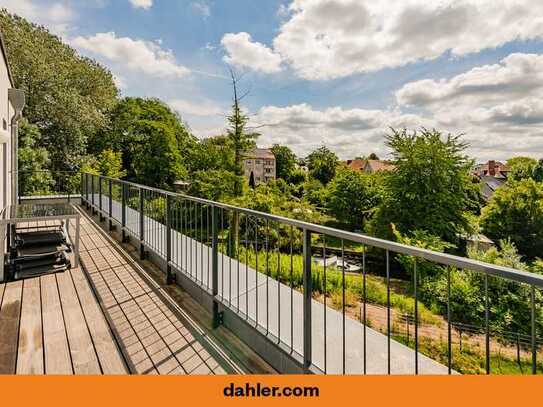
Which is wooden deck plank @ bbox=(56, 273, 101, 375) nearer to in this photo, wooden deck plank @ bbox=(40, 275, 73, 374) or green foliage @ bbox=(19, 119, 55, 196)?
wooden deck plank @ bbox=(40, 275, 73, 374)

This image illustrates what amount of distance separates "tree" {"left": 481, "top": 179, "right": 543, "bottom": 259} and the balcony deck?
809 inches

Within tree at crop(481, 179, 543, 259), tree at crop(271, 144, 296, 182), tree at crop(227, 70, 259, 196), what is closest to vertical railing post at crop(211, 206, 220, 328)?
tree at crop(227, 70, 259, 196)

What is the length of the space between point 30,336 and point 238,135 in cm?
1349

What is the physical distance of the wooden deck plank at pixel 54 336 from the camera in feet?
6.33

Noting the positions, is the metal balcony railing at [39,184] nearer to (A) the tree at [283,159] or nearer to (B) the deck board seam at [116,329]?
(B) the deck board seam at [116,329]

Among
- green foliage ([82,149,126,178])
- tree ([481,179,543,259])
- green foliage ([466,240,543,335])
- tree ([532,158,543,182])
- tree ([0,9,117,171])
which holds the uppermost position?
tree ([0,9,117,171])

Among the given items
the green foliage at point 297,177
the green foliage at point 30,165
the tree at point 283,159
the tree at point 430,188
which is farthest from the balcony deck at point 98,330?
the tree at point 283,159

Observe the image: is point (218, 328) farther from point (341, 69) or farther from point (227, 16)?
point (341, 69)

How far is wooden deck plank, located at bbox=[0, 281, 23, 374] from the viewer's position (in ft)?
6.36

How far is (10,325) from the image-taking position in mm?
2393

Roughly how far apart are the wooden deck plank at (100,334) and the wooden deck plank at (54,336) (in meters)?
0.18

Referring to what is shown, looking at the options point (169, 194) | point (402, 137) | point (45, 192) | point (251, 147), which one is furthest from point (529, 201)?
point (45, 192)

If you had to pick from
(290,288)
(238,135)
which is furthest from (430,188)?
(290,288)

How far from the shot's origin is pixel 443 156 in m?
15.7
